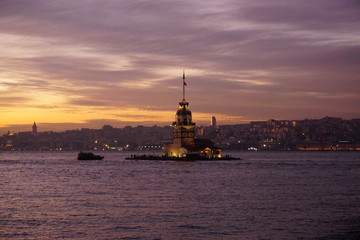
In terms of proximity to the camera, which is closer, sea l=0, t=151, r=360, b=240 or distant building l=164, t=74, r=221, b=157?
sea l=0, t=151, r=360, b=240

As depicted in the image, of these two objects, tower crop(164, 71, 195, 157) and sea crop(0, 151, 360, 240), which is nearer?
sea crop(0, 151, 360, 240)

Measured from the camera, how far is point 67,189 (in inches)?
2170

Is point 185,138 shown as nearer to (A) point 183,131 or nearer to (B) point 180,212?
(A) point 183,131

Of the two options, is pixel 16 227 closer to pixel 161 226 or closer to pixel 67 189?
pixel 161 226

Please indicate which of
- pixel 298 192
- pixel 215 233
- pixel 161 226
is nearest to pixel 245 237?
pixel 215 233

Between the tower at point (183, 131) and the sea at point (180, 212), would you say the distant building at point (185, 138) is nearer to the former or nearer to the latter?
the tower at point (183, 131)

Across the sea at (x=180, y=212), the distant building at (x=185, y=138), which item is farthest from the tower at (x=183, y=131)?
the sea at (x=180, y=212)

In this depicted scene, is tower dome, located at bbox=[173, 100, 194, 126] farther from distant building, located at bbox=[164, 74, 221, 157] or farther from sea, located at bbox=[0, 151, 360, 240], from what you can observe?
sea, located at bbox=[0, 151, 360, 240]

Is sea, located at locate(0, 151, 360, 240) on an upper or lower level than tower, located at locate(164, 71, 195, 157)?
lower

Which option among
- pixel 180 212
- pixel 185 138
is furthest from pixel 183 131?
pixel 180 212

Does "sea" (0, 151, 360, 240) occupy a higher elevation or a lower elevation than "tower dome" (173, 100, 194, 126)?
lower

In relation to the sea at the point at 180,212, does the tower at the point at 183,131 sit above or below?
above

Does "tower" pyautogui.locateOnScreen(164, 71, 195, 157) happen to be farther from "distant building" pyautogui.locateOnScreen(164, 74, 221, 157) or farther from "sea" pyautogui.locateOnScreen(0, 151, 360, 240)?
"sea" pyautogui.locateOnScreen(0, 151, 360, 240)

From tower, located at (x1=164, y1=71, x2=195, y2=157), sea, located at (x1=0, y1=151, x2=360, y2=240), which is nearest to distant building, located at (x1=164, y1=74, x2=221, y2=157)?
tower, located at (x1=164, y1=71, x2=195, y2=157)
